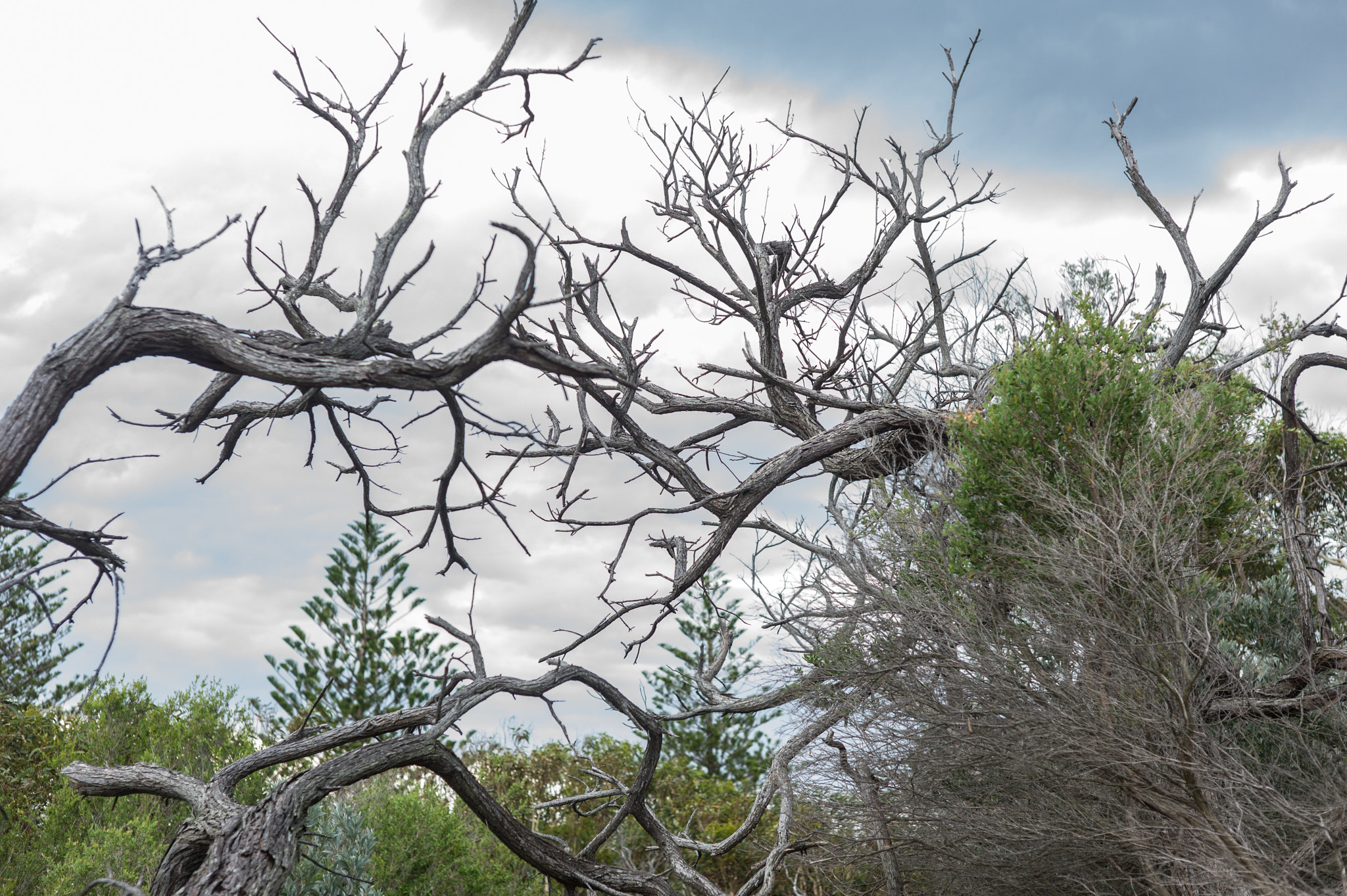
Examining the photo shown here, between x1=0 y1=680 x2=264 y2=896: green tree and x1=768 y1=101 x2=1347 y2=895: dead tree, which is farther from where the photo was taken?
x1=0 y1=680 x2=264 y2=896: green tree

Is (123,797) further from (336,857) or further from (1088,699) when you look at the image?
(1088,699)

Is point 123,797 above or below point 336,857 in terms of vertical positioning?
above

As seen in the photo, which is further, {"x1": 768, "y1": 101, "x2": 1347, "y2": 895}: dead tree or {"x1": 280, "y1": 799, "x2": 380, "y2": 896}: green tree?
{"x1": 280, "y1": 799, "x2": 380, "y2": 896}: green tree

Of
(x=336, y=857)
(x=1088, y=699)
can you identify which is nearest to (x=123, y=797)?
(x=336, y=857)

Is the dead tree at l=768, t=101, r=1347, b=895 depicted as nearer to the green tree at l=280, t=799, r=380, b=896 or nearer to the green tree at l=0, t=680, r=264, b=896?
the green tree at l=280, t=799, r=380, b=896

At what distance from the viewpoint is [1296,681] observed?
7.18 metres

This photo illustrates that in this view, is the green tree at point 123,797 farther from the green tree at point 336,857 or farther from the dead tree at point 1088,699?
the dead tree at point 1088,699

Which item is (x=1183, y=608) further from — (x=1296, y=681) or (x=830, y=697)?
(x=830, y=697)

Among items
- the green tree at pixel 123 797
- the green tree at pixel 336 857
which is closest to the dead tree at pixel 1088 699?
the green tree at pixel 336 857

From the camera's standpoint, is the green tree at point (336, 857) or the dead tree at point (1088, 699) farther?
the green tree at point (336, 857)

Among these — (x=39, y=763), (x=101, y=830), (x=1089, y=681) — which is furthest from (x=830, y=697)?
(x=39, y=763)

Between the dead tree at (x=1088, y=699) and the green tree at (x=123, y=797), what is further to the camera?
the green tree at (x=123, y=797)

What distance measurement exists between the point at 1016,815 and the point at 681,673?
1355cm

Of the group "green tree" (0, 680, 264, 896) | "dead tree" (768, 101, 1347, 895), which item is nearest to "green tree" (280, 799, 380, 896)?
"green tree" (0, 680, 264, 896)
